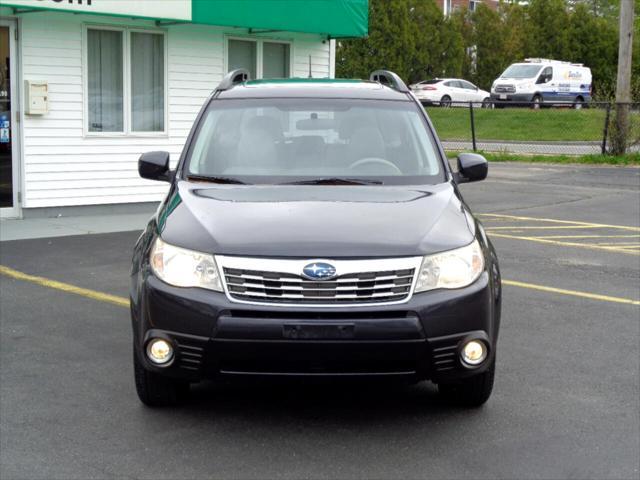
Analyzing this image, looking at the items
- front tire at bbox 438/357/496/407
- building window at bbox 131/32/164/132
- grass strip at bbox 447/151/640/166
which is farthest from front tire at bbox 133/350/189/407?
grass strip at bbox 447/151/640/166

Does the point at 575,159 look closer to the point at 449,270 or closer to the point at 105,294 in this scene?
the point at 105,294

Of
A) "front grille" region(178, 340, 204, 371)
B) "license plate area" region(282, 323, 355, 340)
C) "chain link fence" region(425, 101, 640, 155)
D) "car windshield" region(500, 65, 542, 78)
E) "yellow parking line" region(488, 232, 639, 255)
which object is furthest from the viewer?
"car windshield" region(500, 65, 542, 78)

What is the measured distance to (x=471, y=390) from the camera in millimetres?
5426

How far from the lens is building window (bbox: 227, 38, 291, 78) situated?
16.0m

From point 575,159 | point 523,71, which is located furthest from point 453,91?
point 575,159

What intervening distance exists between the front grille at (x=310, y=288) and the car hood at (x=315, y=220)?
0.10 m

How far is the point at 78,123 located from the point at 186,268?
980 centimetres

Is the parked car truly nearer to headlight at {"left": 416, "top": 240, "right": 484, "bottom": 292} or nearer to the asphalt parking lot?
the asphalt parking lot

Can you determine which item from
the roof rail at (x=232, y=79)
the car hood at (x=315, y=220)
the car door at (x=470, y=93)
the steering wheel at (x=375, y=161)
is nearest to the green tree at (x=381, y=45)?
the car door at (x=470, y=93)

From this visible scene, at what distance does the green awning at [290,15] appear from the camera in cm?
1449

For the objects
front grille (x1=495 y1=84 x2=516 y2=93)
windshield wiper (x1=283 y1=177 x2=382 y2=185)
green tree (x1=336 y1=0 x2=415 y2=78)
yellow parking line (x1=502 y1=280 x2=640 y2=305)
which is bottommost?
yellow parking line (x1=502 y1=280 x2=640 y2=305)

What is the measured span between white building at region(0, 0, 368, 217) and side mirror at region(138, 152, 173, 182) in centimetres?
694

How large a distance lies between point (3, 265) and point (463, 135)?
25.4 metres

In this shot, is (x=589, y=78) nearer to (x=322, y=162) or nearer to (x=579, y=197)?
(x=579, y=197)
